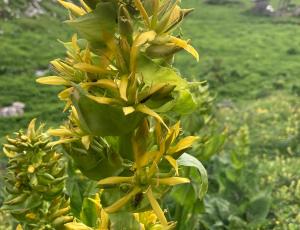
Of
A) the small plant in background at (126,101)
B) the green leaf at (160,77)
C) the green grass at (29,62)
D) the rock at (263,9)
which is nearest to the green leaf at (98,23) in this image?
→ the small plant in background at (126,101)

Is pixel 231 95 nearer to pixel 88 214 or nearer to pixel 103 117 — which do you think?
pixel 88 214

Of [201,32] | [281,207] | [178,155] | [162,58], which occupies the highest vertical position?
[162,58]

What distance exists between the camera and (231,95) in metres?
20.8

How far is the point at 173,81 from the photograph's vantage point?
1609mm

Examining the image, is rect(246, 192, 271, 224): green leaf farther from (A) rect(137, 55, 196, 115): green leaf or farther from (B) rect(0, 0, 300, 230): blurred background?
(A) rect(137, 55, 196, 115): green leaf

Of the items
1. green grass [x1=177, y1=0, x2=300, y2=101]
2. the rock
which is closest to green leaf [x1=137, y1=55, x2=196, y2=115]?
green grass [x1=177, y1=0, x2=300, y2=101]

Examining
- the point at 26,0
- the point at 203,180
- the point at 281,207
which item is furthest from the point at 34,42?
the point at 203,180

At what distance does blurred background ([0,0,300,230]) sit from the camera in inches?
236

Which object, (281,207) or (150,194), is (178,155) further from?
(281,207)

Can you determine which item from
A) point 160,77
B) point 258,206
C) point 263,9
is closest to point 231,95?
point 258,206

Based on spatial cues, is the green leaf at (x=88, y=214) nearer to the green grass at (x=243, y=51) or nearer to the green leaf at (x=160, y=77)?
the green leaf at (x=160, y=77)

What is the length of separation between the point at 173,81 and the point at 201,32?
32.9 m

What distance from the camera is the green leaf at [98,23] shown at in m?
1.58

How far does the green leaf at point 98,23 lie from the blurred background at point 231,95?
68 centimetres
